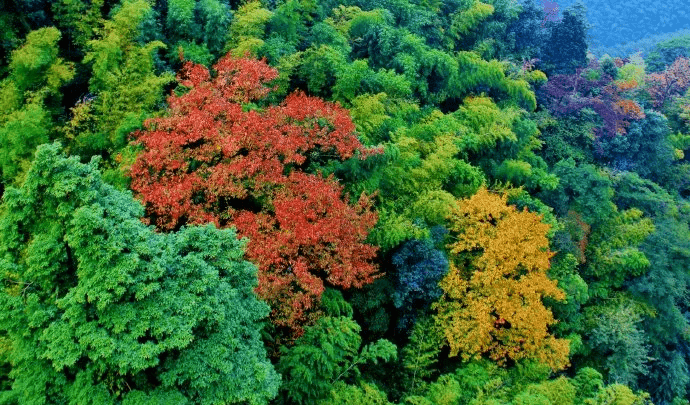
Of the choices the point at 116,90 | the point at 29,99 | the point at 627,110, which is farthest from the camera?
the point at 627,110

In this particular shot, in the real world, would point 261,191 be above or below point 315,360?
above

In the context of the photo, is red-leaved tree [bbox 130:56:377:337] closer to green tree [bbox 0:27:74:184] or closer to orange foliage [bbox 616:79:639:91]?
green tree [bbox 0:27:74:184]

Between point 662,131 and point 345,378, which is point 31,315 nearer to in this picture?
point 345,378

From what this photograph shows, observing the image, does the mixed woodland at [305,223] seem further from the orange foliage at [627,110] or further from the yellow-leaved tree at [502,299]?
the orange foliage at [627,110]

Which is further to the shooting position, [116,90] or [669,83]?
[669,83]

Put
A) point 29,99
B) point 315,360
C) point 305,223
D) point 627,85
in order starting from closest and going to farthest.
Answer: point 315,360 → point 305,223 → point 29,99 → point 627,85

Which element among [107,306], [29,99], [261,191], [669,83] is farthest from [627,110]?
[107,306]

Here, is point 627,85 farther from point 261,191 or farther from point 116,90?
point 116,90
